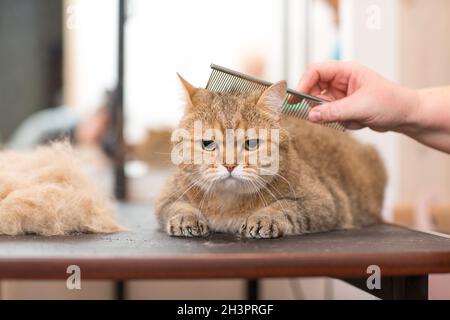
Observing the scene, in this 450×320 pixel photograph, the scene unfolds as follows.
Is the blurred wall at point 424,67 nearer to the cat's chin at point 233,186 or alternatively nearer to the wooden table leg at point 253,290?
the wooden table leg at point 253,290

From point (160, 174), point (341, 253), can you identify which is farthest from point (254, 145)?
point (160, 174)

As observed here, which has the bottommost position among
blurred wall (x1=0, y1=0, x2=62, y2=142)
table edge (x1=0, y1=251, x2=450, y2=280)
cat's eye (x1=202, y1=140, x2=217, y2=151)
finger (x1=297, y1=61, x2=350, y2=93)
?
table edge (x1=0, y1=251, x2=450, y2=280)

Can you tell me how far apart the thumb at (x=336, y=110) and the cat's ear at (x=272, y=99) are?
0.31ft

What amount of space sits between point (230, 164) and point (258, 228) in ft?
0.48

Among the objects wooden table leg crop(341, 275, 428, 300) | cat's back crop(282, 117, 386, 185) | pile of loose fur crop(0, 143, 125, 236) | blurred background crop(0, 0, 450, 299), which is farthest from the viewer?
blurred background crop(0, 0, 450, 299)

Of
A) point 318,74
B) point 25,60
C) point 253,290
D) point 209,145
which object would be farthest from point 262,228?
point 25,60

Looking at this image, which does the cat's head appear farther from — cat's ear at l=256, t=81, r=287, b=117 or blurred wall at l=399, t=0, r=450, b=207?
blurred wall at l=399, t=0, r=450, b=207

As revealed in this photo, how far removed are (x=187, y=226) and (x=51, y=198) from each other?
0.94 feet

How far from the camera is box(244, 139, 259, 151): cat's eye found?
118cm

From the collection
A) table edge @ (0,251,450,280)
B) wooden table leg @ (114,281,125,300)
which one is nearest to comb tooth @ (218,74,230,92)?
table edge @ (0,251,450,280)

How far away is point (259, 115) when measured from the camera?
1.23 m

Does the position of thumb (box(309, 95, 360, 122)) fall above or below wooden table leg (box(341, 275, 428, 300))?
above
